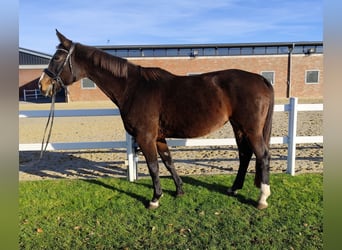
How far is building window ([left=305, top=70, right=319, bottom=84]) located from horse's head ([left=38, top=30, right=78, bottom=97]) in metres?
30.0

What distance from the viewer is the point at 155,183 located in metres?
4.15

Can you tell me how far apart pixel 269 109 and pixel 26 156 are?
20.5 ft

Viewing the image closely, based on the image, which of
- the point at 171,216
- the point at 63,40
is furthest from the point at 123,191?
the point at 63,40

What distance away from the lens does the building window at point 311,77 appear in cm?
2922

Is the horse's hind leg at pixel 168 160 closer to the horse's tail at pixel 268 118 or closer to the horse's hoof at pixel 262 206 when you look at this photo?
the horse's hoof at pixel 262 206

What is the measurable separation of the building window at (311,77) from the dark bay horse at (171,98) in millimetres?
28768

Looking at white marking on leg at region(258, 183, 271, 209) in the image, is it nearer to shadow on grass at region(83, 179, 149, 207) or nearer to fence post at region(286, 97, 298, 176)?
fence post at region(286, 97, 298, 176)

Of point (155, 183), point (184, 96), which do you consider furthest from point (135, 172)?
point (184, 96)

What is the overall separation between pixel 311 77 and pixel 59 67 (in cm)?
3049

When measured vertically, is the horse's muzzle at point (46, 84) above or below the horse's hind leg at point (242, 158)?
above

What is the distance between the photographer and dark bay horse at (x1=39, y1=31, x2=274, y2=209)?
3842mm

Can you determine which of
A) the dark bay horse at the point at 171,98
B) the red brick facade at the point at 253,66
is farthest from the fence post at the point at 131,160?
the red brick facade at the point at 253,66

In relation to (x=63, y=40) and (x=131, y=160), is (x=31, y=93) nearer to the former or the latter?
(x=131, y=160)
